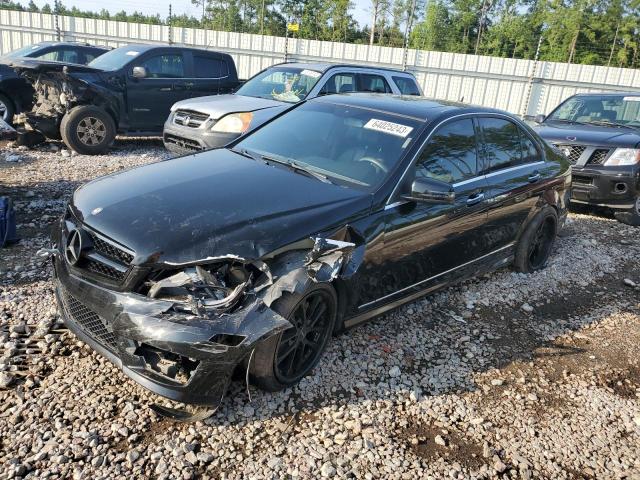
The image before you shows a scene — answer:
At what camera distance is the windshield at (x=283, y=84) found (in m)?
8.39

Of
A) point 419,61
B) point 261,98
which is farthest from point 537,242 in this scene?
point 419,61

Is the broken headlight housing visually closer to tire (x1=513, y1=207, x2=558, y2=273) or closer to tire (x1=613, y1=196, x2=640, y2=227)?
tire (x1=513, y1=207, x2=558, y2=273)

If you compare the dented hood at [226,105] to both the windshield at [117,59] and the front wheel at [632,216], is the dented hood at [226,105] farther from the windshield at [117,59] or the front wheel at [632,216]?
the front wheel at [632,216]

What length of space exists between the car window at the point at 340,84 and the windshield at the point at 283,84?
20 centimetres

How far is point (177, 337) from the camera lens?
254cm

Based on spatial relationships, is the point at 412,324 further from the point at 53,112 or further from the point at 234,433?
the point at 53,112

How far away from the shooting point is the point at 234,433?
9.37ft

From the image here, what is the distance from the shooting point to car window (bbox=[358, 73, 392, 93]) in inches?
353

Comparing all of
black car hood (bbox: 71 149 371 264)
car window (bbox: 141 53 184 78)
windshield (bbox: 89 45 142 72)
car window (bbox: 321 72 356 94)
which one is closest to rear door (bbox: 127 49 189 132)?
car window (bbox: 141 53 184 78)

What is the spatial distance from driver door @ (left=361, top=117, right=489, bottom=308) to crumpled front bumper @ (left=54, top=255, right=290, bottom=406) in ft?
3.67

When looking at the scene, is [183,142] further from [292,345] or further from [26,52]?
[26,52]

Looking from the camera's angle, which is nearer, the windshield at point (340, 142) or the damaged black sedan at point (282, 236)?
the damaged black sedan at point (282, 236)

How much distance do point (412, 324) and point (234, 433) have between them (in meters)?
1.88

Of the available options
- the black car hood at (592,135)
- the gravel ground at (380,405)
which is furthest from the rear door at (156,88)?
the black car hood at (592,135)
